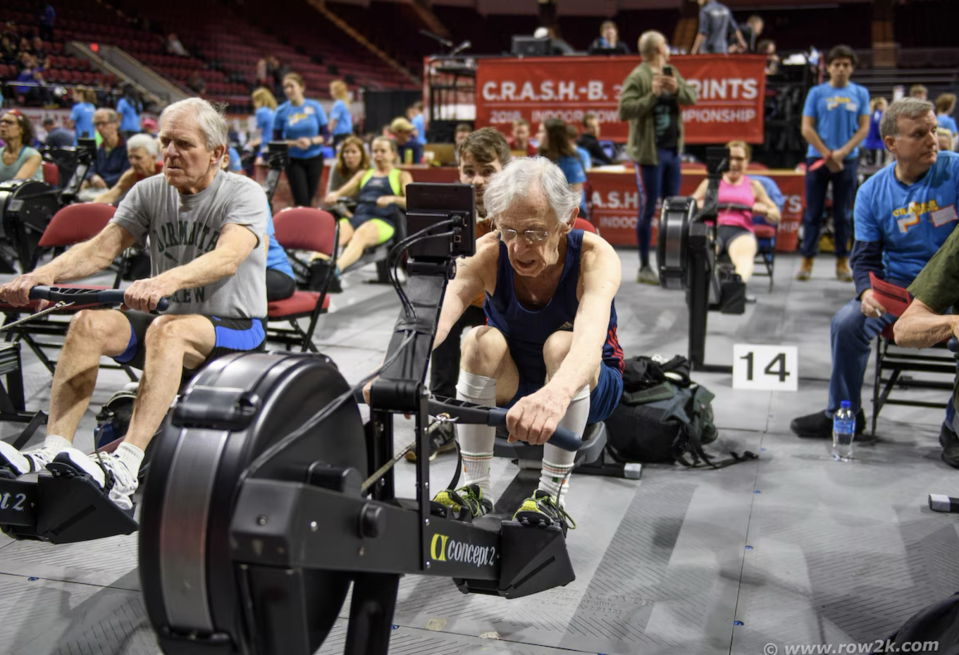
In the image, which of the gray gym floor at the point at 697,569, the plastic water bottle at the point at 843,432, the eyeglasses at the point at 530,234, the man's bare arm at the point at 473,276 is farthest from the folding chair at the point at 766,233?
the eyeglasses at the point at 530,234

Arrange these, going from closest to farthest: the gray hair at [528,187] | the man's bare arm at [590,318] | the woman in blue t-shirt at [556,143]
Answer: the man's bare arm at [590,318] < the gray hair at [528,187] < the woman in blue t-shirt at [556,143]

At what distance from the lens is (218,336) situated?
2805 millimetres

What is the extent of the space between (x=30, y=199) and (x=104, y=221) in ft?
4.90

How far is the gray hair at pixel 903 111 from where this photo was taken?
345 cm

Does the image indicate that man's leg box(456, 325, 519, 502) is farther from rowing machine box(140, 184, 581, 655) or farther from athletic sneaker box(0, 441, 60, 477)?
athletic sneaker box(0, 441, 60, 477)

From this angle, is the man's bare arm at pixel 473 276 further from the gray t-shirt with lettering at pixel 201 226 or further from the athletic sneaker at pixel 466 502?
the gray t-shirt with lettering at pixel 201 226

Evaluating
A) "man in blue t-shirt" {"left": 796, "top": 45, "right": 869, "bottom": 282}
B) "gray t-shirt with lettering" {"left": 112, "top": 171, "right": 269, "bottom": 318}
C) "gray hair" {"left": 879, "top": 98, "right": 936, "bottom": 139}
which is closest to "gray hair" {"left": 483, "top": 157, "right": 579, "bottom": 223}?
"gray t-shirt with lettering" {"left": 112, "top": 171, "right": 269, "bottom": 318}

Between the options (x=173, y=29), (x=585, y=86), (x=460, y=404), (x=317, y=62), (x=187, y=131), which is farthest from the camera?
(x=317, y=62)

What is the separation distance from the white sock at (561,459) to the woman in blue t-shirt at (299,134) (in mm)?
6012

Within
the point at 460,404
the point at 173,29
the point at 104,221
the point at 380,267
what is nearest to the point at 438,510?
the point at 460,404

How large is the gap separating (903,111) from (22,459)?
334cm

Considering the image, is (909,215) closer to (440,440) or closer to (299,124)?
(440,440)

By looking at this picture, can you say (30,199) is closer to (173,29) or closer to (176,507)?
(176,507)

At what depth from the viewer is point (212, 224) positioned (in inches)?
114
